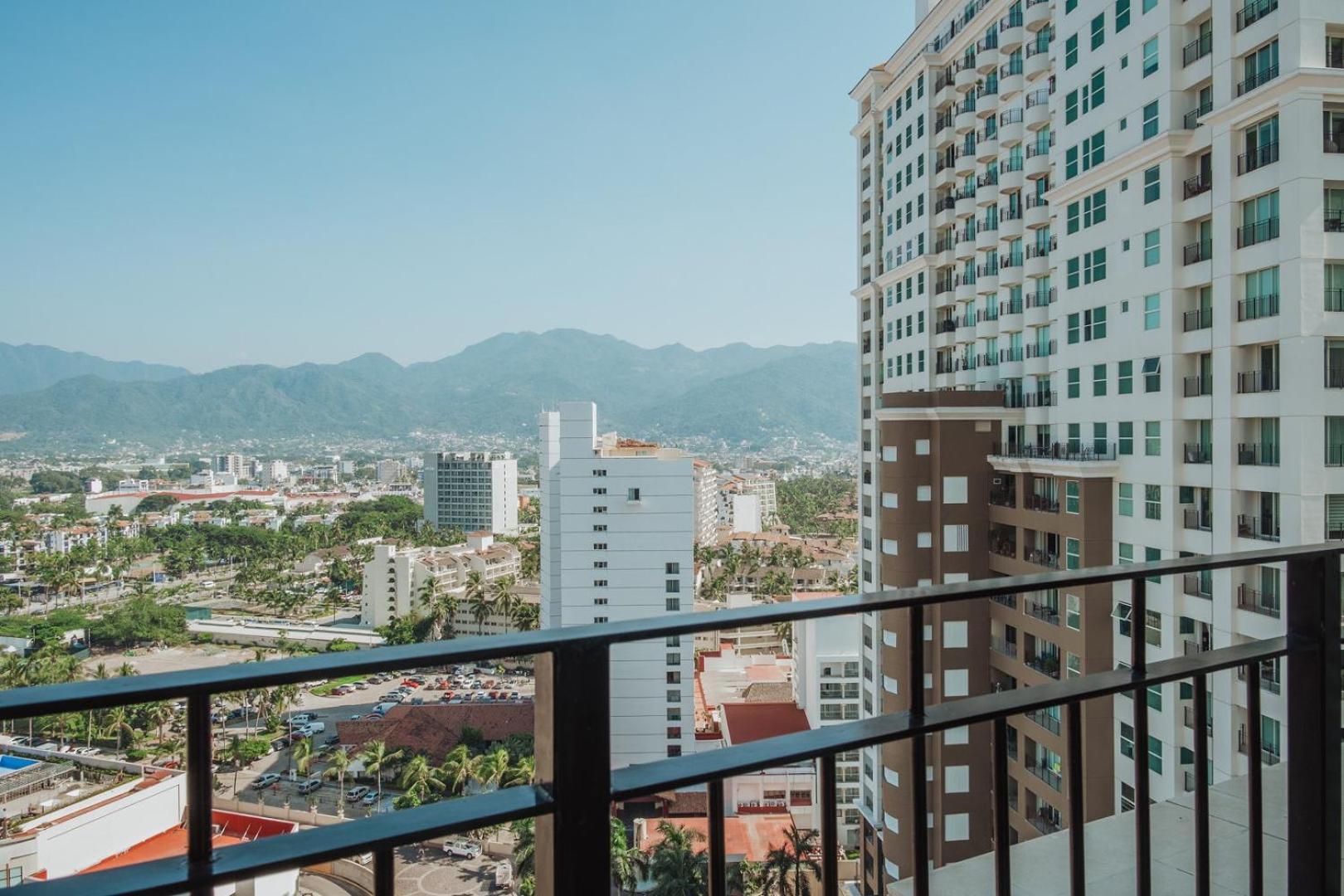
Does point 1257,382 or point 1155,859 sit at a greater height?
point 1257,382

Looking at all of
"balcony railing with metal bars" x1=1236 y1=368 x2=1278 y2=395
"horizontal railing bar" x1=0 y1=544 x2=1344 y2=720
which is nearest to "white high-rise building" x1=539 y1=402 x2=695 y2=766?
"balcony railing with metal bars" x1=1236 y1=368 x2=1278 y2=395

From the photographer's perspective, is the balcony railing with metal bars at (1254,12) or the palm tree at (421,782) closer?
the palm tree at (421,782)

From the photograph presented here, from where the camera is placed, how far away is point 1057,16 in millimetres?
11688

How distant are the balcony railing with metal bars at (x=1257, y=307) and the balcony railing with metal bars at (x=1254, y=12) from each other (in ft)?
9.47

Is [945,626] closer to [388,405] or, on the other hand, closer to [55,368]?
[388,405]

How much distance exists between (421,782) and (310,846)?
50 cm

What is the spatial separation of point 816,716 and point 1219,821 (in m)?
20.3

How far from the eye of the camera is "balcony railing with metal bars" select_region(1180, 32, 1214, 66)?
30.4ft

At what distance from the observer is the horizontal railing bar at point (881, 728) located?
928 millimetres

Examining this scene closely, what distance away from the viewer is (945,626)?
13227 millimetres

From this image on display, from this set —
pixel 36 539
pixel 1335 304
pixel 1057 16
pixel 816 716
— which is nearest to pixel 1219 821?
pixel 1335 304

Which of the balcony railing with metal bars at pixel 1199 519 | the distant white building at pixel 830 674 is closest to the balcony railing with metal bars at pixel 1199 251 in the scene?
the balcony railing with metal bars at pixel 1199 519

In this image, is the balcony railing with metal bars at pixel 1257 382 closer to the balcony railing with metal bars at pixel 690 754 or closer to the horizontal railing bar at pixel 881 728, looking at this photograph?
the balcony railing with metal bars at pixel 690 754

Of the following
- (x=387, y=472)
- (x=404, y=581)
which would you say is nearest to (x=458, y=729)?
(x=404, y=581)
